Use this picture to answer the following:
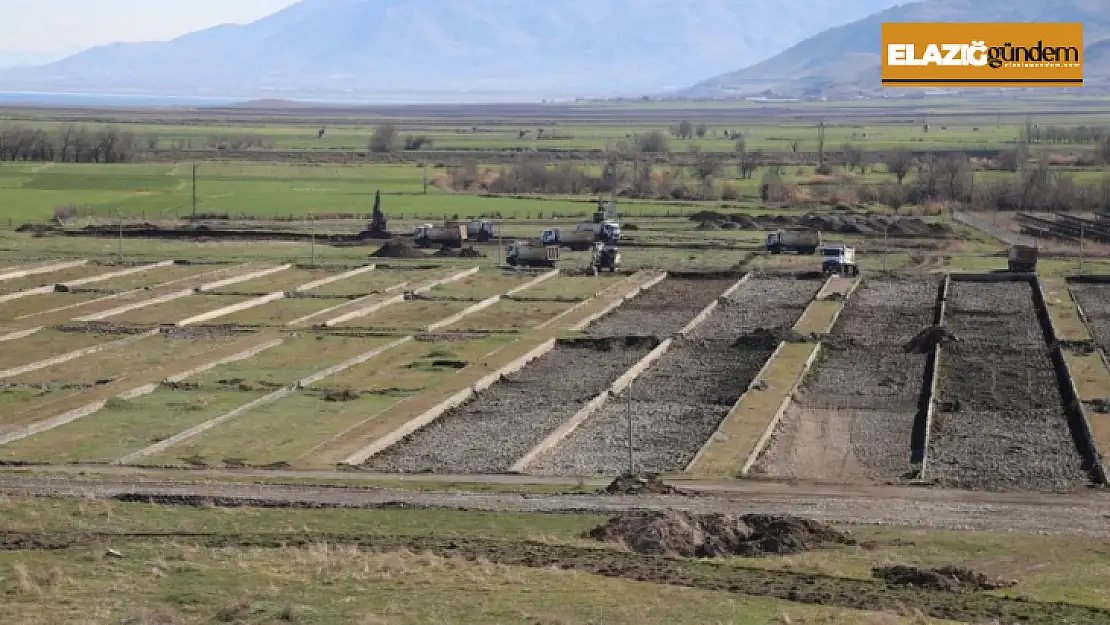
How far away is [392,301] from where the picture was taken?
2173 inches

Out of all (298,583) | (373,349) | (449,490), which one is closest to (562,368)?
(373,349)

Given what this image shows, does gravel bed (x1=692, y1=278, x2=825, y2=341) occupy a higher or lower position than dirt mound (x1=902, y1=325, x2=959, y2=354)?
lower

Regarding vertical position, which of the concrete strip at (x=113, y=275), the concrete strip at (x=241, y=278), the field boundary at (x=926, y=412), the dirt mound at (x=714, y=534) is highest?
the dirt mound at (x=714, y=534)

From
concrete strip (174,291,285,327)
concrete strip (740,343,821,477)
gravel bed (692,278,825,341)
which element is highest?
concrete strip (174,291,285,327)

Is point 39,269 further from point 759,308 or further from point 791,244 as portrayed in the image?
point 791,244

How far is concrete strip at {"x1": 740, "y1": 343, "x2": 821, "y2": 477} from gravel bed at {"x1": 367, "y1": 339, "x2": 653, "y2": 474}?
4139mm

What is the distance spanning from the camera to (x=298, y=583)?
A: 18594 millimetres

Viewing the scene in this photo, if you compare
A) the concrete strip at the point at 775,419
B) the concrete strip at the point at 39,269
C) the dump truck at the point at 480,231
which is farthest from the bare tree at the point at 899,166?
the concrete strip at the point at 775,419

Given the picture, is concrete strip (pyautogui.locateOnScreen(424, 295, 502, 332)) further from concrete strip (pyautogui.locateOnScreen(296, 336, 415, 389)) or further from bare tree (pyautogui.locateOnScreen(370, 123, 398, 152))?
bare tree (pyautogui.locateOnScreen(370, 123, 398, 152))

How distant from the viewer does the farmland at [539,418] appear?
1906 cm

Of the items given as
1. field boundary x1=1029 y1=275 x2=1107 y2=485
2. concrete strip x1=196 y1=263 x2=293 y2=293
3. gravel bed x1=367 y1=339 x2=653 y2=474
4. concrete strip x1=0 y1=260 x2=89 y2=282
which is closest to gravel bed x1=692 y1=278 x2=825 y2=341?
gravel bed x1=367 y1=339 x2=653 y2=474

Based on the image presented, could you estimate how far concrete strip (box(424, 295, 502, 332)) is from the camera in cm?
4891

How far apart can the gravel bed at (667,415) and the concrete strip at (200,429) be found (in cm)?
685

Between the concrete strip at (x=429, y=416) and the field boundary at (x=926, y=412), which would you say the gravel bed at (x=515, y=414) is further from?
the field boundary at (x=926, y=412)
